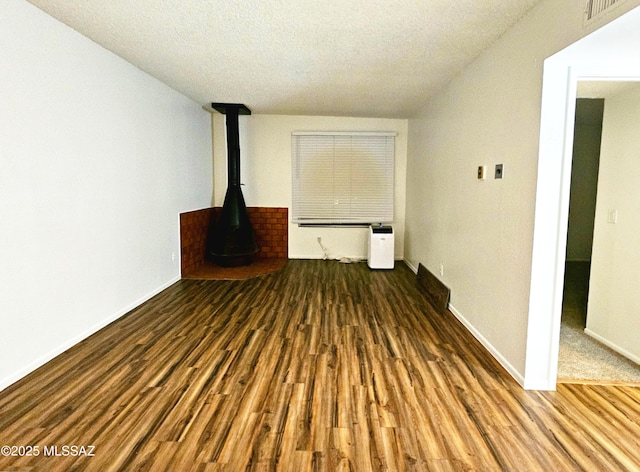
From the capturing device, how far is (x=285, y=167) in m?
6.58

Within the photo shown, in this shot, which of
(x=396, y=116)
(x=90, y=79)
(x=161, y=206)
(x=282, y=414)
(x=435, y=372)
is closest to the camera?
(x=282, y=414)

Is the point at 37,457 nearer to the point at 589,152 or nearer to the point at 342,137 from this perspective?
the point at 342,137

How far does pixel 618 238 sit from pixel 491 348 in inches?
54.2

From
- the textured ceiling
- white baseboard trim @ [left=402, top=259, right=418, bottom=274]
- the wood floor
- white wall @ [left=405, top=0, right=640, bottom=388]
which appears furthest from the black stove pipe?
white wall @ [left=405, top=0, right=640, bottom=388]

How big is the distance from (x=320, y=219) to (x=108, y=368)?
442cm

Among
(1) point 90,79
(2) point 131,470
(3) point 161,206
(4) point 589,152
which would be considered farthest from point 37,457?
(4) point 589,152

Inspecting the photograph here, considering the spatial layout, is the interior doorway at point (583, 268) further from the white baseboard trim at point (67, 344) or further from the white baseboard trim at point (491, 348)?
the white baseboard trim at point (67, 344)

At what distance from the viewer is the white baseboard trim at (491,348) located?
2.53m

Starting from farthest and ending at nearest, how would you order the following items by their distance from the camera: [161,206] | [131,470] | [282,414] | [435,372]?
[161,206]
[435,372]
[282,414]
[131,470]

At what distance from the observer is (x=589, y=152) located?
6527 millimetres

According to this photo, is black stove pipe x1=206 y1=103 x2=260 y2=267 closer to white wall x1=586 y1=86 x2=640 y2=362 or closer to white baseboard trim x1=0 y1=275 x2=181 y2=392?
white baseboard trim x1=0 y1=275 x2=181 y2=392

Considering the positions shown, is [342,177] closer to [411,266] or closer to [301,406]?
[411,266]

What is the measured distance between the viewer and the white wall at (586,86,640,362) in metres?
2.94

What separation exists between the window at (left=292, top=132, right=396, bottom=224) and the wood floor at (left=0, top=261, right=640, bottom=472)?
3.27 meters
